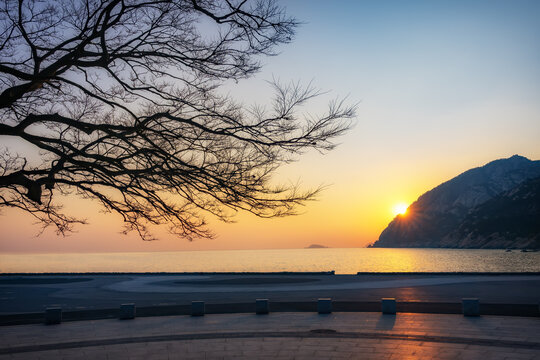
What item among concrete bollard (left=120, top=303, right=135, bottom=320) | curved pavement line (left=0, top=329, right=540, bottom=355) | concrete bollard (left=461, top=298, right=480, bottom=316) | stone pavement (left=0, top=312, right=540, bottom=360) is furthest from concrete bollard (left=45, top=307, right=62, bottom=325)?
concrete bollard (left=461, top=298, right=480, bottom=316)

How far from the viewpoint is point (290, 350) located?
964 cm

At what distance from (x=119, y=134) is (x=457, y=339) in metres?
8.79

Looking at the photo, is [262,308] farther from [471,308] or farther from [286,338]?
[471,308]

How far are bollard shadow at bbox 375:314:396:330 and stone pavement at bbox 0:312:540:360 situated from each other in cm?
3

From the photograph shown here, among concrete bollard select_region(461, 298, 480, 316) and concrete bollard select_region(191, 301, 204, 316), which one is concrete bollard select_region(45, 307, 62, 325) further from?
concrete bollard select_region(461, 298, 480, 316)

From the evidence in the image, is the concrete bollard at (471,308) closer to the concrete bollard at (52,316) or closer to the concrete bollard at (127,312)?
the concrete bollard at (127,312)

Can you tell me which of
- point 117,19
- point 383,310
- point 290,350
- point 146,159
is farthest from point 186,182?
point 383,310

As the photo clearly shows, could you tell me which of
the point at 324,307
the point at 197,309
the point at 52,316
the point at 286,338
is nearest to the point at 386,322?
the point at 324,307

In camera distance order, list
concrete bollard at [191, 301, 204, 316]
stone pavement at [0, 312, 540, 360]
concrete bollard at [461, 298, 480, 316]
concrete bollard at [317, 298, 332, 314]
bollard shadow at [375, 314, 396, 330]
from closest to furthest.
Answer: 1. stone pavement at [0, 312, 540, 360]
2. bollard shadow at [375, 314, 396, 330]
3. concrete bollard at [461, 298, 480, 316]
4. concrete bollard at [317, 298, 332, 314]
5. concrete bollard at [191, 301, 204, 316]

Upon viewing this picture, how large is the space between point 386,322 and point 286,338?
143 inches

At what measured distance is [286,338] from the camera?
1106 cm

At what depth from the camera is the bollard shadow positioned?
40.2ft

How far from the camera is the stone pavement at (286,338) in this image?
9.38m

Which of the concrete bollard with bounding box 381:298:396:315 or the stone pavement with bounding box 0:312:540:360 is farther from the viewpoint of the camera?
the concrete bollard with bounding box 381:298:396:315
